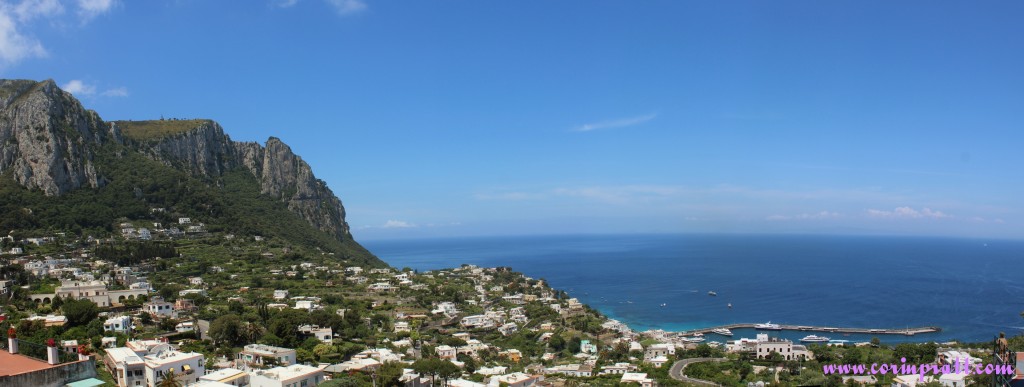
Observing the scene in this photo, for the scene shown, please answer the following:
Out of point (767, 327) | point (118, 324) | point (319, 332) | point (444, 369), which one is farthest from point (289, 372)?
point (767, 327)

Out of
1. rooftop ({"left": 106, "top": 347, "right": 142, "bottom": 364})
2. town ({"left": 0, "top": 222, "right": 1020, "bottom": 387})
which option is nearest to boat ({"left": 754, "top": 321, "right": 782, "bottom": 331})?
town ({"left": 0, "top": 222, "right": 1020, "bottom": 387})

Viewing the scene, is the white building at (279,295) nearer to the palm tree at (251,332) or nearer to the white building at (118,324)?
the palm tree at (251,332)

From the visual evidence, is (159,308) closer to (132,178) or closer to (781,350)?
(781,350)

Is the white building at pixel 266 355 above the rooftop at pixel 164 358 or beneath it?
beneath

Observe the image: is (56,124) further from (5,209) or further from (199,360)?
(199,360)

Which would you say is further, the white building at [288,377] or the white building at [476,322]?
the white building at [476,322]

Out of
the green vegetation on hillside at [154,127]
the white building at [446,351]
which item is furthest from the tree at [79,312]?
the green vegetation on hillside at [154,127]

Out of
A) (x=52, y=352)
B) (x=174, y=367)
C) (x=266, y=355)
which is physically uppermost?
(x=52, y=352)
